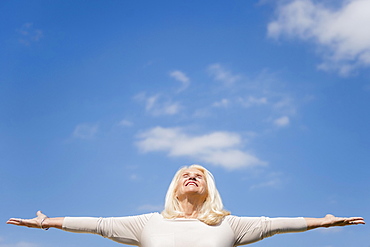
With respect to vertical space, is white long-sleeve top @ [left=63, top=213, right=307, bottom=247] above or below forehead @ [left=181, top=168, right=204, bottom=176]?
below

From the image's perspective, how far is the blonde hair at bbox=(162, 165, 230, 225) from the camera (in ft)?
21.0

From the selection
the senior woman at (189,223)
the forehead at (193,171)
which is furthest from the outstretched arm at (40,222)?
the forehead at (193,171)

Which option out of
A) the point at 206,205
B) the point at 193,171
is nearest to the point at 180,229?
the point at 206,205

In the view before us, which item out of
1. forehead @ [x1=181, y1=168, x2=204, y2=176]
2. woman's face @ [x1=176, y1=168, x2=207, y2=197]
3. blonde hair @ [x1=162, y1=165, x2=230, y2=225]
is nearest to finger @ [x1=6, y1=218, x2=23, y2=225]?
blonde hair @ [x1=162, y1=165, x2=230, y2=225]

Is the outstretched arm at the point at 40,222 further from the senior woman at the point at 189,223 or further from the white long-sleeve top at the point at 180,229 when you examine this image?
the white long-sleeve top at the point at 180,229

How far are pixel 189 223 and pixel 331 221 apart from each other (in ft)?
6.24

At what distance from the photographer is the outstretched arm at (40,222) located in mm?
6032

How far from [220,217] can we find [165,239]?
841 mm

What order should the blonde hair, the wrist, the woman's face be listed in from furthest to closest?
the woman's face < the blonde hair < the wrist

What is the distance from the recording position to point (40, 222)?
611 cm

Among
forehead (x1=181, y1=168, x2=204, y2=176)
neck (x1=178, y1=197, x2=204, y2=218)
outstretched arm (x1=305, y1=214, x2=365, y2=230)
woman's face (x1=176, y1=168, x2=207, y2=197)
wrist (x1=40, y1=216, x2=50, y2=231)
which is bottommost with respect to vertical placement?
outstretched arm (x1=305, y1=214, x2=365, y2=230)

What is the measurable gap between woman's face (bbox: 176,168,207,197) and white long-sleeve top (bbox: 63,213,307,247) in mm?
405

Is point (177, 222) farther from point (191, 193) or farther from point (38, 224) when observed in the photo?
point (38, 224)

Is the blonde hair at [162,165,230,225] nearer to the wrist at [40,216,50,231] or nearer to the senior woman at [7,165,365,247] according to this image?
the senior woman at [7,165,365,247]
